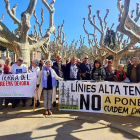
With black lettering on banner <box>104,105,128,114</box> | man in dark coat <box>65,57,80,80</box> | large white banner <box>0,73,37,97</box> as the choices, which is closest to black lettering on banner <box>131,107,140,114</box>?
black lettering on banner <box>104,105,128,114</box>

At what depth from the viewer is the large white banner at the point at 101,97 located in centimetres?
412

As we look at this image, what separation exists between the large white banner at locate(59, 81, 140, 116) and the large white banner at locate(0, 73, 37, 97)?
3.61ft

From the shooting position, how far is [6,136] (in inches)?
124

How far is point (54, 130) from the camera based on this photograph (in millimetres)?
3398

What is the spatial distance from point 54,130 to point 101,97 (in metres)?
1.84

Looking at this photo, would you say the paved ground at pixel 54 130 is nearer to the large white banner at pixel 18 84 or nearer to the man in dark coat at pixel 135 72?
the large white banner at pixel 18 84

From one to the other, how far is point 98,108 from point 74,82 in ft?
3.84

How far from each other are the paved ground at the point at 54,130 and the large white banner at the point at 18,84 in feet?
3.25

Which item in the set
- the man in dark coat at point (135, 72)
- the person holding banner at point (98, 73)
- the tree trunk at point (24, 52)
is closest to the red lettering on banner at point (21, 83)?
the tree trunk at point (24, 52)

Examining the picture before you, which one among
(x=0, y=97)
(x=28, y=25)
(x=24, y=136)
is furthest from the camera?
(x=28, y=25)

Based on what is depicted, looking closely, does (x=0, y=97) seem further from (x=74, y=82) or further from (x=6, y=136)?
(x=74, y=82)

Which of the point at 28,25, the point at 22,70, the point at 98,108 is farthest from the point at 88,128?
the point at 28,25

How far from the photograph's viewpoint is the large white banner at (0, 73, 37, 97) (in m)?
4.76

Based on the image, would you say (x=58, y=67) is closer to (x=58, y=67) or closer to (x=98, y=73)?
(x=58, y=67)
